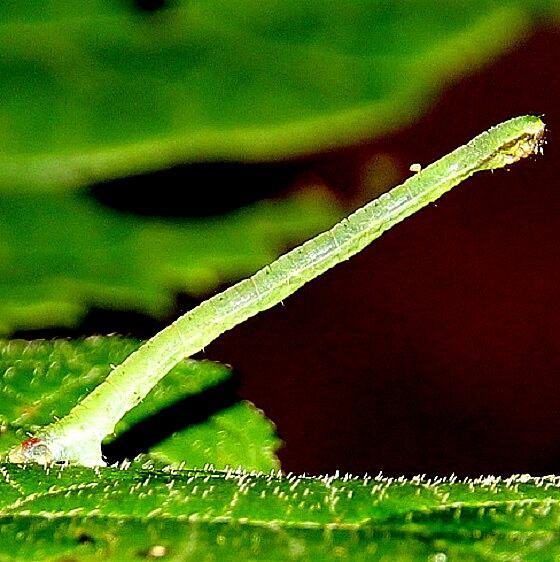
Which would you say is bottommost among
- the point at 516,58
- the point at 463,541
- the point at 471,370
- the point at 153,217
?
the point at 463,541

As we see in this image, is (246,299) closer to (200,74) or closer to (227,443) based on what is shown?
(227,443)

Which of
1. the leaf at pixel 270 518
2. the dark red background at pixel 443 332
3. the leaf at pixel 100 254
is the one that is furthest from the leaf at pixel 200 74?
the dark red background at pixel 443 332

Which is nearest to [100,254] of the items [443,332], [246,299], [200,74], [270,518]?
[200,74]

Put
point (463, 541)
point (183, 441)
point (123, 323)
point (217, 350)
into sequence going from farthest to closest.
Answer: point (217, 350)
point (123, 323)
point (183, 441)
point (463, 541)

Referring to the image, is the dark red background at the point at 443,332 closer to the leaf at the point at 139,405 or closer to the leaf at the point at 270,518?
the leaf at the point at 139,405

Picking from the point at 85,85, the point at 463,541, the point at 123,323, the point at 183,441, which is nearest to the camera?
the point at 463,541

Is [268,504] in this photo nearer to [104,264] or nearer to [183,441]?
[183,441]

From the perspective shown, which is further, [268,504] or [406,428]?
[406,428]

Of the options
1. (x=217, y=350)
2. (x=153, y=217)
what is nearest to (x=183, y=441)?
(x=153, y=217)
